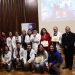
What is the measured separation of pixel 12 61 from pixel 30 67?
2.54ft

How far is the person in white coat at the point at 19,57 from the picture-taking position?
8.77 m

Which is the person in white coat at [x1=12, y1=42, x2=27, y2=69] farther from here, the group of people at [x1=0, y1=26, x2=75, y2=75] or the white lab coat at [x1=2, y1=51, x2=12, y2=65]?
the white lab coat at [x1=2, y1=51, x2=12, y2=65]

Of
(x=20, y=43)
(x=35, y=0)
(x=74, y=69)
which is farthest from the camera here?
(x=35, y=0)

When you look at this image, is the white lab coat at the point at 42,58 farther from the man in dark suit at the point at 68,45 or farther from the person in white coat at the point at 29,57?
the man in dark suit at the point at 68,45

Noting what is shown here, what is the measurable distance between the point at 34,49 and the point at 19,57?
0.58m

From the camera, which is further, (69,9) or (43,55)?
(69,9)

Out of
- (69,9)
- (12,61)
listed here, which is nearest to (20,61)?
(12,61)

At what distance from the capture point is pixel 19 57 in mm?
8984

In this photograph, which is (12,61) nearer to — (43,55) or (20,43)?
(20,43)

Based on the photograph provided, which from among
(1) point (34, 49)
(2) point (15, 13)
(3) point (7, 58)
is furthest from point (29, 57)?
(2) point (15, 13)

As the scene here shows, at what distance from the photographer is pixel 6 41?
9.89 m

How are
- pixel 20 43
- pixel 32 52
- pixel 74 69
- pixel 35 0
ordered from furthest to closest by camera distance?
pixel 35 0
pixel 20 43
pixel 32 52
pixel 74 69

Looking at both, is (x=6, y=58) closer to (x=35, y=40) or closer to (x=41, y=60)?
(x=35, y=40)

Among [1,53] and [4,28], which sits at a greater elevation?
[4,28]
